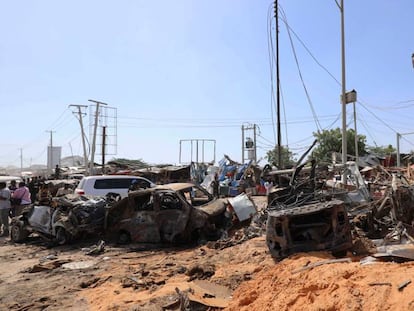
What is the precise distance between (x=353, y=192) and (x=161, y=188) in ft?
15.8

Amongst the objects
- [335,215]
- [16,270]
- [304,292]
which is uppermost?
[335,215]

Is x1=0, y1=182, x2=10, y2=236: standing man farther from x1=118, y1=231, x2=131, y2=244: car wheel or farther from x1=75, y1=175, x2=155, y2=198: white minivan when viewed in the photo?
x1=118, y1=231, x2=131, y2=244: car wheel

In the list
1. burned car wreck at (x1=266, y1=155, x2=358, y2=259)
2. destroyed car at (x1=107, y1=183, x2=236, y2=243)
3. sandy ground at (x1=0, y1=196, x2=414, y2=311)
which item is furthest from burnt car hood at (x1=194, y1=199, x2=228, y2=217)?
burned car wreck at (x1=266, y1=155, x2=358, y2=259)

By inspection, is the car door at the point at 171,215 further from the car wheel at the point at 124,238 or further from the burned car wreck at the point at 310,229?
the burned car wreck at the point at 310,229

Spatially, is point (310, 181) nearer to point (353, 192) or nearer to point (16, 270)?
point (353, 192)

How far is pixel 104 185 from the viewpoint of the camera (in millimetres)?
A: 16516

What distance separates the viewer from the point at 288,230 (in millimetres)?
7070

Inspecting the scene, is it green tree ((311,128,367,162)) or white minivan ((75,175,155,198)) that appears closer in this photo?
white minivan ((75,175,155,198))

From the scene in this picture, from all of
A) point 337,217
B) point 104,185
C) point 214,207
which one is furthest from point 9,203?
point 337,217

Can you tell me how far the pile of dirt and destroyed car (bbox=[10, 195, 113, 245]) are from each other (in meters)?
6.35

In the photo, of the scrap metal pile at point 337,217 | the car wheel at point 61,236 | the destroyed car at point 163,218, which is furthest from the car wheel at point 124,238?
the scrap metal pile at point 337,217

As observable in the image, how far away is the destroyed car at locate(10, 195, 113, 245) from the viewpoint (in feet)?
36.3

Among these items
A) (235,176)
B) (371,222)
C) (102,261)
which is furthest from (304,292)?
(235,176)

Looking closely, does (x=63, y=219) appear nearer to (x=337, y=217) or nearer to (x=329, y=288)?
(x=337, y=217)
